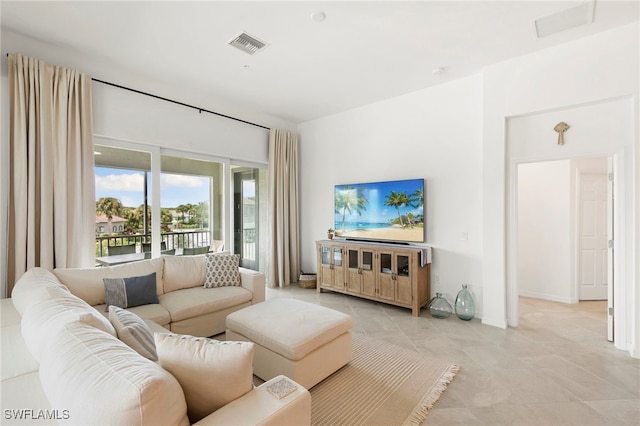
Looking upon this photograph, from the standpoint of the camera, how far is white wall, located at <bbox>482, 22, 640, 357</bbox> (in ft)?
8.69

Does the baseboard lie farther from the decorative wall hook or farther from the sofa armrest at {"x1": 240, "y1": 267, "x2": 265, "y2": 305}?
the sofa armrest at {"x1": 240, "y1": 267, "x2": 265, "y2": 305}

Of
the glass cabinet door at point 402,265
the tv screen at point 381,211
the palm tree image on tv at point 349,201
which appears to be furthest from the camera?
the palm tree image on tv at point 349,201

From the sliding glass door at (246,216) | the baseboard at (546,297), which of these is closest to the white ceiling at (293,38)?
the sliding glass door at (246,216)

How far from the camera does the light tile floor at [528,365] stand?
1897mm

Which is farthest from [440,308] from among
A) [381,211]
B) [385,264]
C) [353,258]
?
[381,211]

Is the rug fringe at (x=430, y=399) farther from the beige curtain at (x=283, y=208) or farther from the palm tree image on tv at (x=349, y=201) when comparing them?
the beige curtain at (x=283, y=208)

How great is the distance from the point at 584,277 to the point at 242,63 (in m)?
5.56

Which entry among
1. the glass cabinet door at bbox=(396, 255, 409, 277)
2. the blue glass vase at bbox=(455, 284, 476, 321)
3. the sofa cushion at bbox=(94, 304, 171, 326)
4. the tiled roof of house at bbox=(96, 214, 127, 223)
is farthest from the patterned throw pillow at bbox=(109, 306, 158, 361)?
the blue glass vase at bbox=(455, 284, 476, 321)

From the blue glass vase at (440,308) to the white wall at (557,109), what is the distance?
405 millimetres

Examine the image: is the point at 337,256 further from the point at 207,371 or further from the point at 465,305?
the point at 207,371

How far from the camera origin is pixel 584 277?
166 inches

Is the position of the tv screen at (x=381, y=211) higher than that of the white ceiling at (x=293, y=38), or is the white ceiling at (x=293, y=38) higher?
the white ceiling at (x=293, y=38)

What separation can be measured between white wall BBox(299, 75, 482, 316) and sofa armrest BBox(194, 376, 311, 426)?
3.21m

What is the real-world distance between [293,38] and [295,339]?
107 inches
